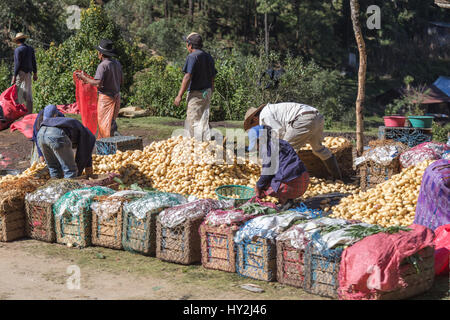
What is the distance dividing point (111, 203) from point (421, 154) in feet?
11.3

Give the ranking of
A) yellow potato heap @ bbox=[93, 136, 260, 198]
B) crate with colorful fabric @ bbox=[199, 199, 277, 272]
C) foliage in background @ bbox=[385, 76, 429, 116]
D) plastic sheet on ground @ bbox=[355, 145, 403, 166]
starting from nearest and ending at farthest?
crate with colorful fabric @ bbox=[199, 199, 277, 272]
plastic sheet on ground @ bbox=[355, 145, 403, 166]
yellow potato heap @ bbox=[93, 136, 260, 198]
foliage in background @ bbox=[385, 76, 429, 116]

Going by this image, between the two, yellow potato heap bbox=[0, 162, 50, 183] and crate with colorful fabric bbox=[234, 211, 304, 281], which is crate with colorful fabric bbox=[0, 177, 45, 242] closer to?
yellow potato heap bbox=[0, 162, 50, 183]

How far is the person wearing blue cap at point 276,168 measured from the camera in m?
5.55

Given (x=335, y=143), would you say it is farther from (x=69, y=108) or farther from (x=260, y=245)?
(x=69, y=108)

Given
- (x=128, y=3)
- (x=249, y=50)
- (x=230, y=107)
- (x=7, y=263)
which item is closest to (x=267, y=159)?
(x=7, y=263)

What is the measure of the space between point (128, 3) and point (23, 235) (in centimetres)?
2986

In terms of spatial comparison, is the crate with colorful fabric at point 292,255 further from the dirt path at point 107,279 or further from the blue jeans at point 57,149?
the blue jeans at point 57,149

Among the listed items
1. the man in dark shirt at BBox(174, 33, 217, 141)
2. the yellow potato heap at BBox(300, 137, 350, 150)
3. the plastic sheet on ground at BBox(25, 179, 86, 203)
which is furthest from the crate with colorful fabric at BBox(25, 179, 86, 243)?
the yellow potato heap at BBox(300, 137, 350, 150)

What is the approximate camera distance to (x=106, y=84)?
325 inches

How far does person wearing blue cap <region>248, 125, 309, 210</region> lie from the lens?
5.55 metres

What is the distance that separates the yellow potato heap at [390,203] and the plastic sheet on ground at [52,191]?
107 inches

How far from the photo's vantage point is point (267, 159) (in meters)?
5.54

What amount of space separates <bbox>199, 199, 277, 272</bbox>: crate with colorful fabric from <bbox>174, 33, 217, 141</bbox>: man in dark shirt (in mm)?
3093
